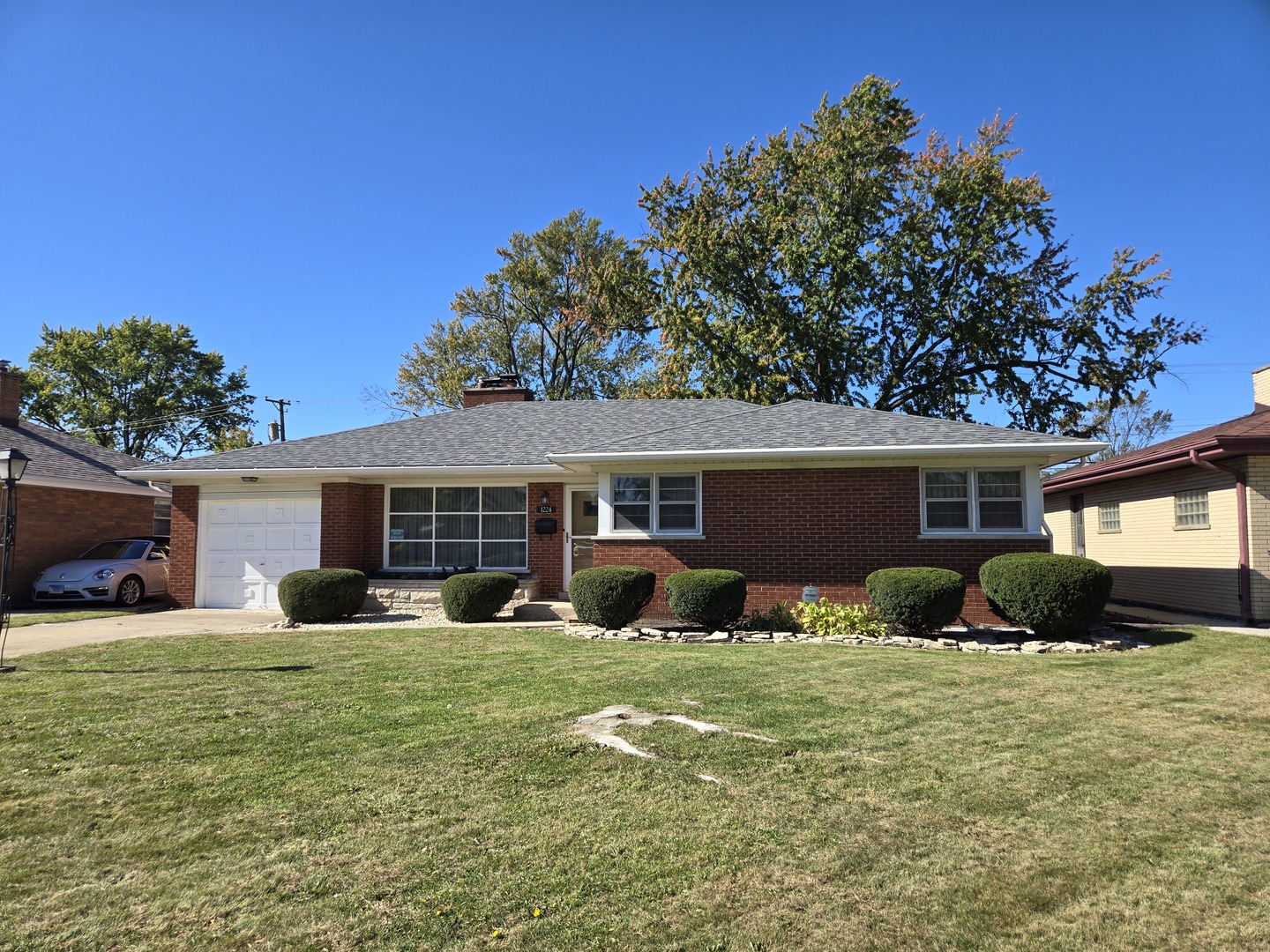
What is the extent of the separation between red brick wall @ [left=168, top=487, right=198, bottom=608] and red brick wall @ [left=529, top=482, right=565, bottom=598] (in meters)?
6.98

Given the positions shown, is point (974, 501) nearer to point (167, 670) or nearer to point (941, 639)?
point (941, 639)

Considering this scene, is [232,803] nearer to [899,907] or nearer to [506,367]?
[899,907]

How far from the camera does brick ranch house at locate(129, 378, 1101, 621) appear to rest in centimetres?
Answer: 1260

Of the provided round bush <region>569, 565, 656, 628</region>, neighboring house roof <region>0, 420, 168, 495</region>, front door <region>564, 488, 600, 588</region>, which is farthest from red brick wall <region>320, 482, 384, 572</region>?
round bush <region>569, 565, 656, 628</region>

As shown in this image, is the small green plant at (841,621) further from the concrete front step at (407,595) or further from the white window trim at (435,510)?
the white window trim at (435,510)

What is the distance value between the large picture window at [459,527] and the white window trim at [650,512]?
9.06 ft

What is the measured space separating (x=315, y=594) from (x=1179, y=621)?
14487mm

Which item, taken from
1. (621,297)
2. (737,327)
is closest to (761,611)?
(737,327)

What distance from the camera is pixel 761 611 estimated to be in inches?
505

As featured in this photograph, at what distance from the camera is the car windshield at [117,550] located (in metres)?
17.4

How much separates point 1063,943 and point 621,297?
30044mm

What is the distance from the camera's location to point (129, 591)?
1669 centimetres

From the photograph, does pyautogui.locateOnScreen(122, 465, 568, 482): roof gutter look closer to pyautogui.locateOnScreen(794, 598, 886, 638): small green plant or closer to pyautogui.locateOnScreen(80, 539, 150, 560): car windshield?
pyautogui.locateOnScreen(80, 539, 150, 560): car windshield

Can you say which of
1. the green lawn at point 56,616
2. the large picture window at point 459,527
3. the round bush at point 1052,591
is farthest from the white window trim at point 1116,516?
the green lawn at point 56,616
